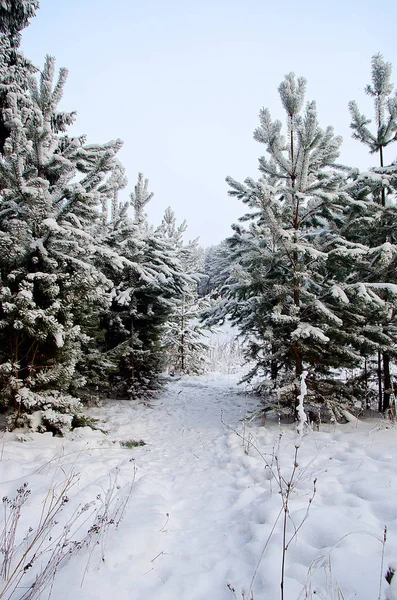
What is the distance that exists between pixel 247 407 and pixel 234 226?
5.03 meters

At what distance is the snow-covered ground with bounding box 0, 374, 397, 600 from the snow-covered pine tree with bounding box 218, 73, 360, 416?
116 cm

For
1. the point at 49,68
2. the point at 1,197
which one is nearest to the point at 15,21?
the point at 49,68

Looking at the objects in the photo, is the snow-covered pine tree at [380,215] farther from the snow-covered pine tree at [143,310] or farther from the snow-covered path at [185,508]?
the snow-covered pine tree at [143,310]

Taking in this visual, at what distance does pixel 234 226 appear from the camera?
25.6ft

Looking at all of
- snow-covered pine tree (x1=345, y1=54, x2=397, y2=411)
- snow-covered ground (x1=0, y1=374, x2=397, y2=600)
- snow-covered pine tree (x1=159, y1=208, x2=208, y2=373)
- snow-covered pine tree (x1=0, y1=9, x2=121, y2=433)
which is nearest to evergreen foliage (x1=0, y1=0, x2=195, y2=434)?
snow-covered pine tree (x1=0, y1=9, x2=121, y2=433)

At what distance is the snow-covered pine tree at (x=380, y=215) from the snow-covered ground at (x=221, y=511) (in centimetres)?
190

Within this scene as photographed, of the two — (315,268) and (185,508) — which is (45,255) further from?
(315,268)

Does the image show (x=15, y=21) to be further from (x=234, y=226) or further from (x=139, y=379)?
(x=139, y=379)

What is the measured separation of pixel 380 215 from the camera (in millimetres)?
5961

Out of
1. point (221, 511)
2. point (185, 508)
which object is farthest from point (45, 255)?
point (221, 511)

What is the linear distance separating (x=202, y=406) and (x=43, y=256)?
6.12 metres

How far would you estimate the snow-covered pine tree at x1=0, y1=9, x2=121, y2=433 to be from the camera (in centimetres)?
466

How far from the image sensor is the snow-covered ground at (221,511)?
1.86m

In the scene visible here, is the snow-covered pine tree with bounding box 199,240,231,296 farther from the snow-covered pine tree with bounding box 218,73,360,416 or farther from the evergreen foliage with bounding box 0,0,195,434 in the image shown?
the evergreen foliage with bounding box 0,0,195,434
